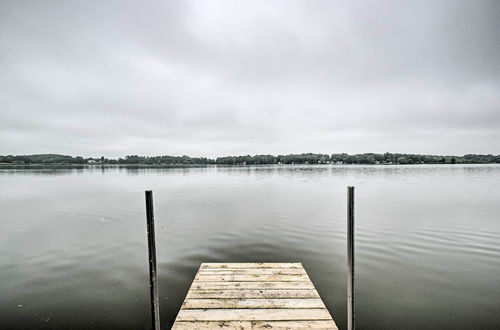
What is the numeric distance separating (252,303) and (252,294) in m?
0.33

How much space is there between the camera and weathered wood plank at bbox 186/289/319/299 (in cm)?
526

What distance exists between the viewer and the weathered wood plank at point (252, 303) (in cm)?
490

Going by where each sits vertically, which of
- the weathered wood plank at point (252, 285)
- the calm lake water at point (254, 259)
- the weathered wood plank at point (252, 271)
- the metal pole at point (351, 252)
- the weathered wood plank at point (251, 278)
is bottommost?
the calm lake water at point (254, 259)

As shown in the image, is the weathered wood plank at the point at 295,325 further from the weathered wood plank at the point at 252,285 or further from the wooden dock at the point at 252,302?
the weathered wood plank at the point at 252,285

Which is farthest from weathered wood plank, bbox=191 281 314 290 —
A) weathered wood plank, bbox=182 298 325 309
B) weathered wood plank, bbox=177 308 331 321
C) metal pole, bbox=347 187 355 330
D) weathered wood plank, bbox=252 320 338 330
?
metal pole, bbox=347 187 355 330

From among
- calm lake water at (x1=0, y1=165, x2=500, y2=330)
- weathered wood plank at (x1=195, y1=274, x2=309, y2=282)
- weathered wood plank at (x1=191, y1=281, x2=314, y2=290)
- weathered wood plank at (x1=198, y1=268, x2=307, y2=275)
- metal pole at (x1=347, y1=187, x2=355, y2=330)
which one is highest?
metal pole at (x1=347, y1=187, x2=355, y2=330)

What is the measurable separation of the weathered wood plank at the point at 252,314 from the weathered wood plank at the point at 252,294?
472 mm

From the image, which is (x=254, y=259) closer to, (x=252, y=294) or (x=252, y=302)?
(x=252, y=294)

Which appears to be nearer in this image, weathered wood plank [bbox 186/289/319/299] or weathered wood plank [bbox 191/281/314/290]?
weathered wood plank [bbox 186/289/319/299]

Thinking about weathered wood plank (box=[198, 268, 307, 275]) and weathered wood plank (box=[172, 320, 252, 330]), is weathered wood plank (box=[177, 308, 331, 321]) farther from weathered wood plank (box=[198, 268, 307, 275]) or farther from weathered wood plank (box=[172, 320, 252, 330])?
weathered wood plank (box=[198, 268, 307, 275])

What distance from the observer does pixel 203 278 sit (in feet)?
20.1

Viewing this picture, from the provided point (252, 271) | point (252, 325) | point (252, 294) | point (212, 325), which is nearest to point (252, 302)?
point (252, 294)

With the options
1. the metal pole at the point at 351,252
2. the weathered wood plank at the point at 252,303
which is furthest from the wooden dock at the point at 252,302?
the metal pole at the point at 351,252

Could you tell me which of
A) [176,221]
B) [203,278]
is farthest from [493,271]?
[176,221]
